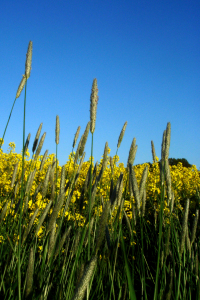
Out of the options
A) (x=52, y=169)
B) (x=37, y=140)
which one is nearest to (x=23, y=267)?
(x=52, y=169)

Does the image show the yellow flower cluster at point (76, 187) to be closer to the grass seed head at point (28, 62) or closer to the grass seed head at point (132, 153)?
the grass seed head at point (132, 153)

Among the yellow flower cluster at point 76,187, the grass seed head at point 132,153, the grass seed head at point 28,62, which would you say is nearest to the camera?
the grass seed head at point 28,62

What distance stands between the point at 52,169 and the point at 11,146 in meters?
4.86

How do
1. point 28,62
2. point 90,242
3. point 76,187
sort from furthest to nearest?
point 76,187 < point 90,242 < point 28,62

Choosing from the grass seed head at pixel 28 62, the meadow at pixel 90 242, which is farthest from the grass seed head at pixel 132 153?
the grass seed head at pixel 28 62

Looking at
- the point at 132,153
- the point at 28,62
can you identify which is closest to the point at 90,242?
the point at 132,153

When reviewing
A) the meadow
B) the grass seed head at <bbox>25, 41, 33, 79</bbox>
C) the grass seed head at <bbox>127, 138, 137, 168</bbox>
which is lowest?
the meadow

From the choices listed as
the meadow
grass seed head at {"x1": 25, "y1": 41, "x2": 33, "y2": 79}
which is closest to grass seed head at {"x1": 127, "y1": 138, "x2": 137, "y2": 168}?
the meadow

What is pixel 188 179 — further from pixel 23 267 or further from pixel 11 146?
pixel 23 267

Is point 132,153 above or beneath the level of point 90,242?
above

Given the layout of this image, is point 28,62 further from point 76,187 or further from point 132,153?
point 76,187

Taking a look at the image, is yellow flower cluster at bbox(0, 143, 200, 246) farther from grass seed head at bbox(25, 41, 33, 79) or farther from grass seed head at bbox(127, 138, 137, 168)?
grass seed head at bbox(25, 41, 33, 79)

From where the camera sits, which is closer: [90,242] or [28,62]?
[28,62]

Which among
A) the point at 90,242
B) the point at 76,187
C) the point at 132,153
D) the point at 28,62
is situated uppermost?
the point at 76,187
